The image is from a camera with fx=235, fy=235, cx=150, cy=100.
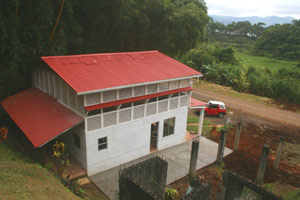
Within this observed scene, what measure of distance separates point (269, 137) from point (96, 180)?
1296 centimetres

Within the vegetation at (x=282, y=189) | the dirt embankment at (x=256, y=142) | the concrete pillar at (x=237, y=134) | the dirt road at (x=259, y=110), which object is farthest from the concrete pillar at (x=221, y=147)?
the dirt road at (x=259, y=110)

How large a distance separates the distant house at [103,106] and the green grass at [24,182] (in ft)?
3.65

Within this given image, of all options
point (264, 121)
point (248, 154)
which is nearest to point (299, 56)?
point (264, 121)

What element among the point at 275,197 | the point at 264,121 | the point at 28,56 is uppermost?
the point at 28,56

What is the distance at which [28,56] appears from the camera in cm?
1381

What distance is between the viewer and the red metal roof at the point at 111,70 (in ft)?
35.1

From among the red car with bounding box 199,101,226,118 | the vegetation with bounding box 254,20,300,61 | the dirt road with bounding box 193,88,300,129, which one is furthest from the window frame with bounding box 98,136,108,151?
the vegetation with bounding box 254,20,300,61

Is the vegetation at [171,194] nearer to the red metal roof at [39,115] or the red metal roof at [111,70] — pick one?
the red metal roof at [39,115]

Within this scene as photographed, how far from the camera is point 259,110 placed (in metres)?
23.8

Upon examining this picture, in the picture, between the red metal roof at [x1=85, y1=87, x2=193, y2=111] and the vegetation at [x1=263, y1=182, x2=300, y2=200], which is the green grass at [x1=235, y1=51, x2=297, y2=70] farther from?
the vegetation at [x1=263, y1=182, x2=300, y2=200]

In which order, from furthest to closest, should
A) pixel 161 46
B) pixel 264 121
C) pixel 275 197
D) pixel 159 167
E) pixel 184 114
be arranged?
pixel 161 46, pixel 264 121, pixel 184 114, pixel 159 167, pixel 275 197

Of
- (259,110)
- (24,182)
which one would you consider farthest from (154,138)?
(259,110)

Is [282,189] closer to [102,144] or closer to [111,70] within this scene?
[102,144]

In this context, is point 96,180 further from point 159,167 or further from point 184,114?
point 184,114
